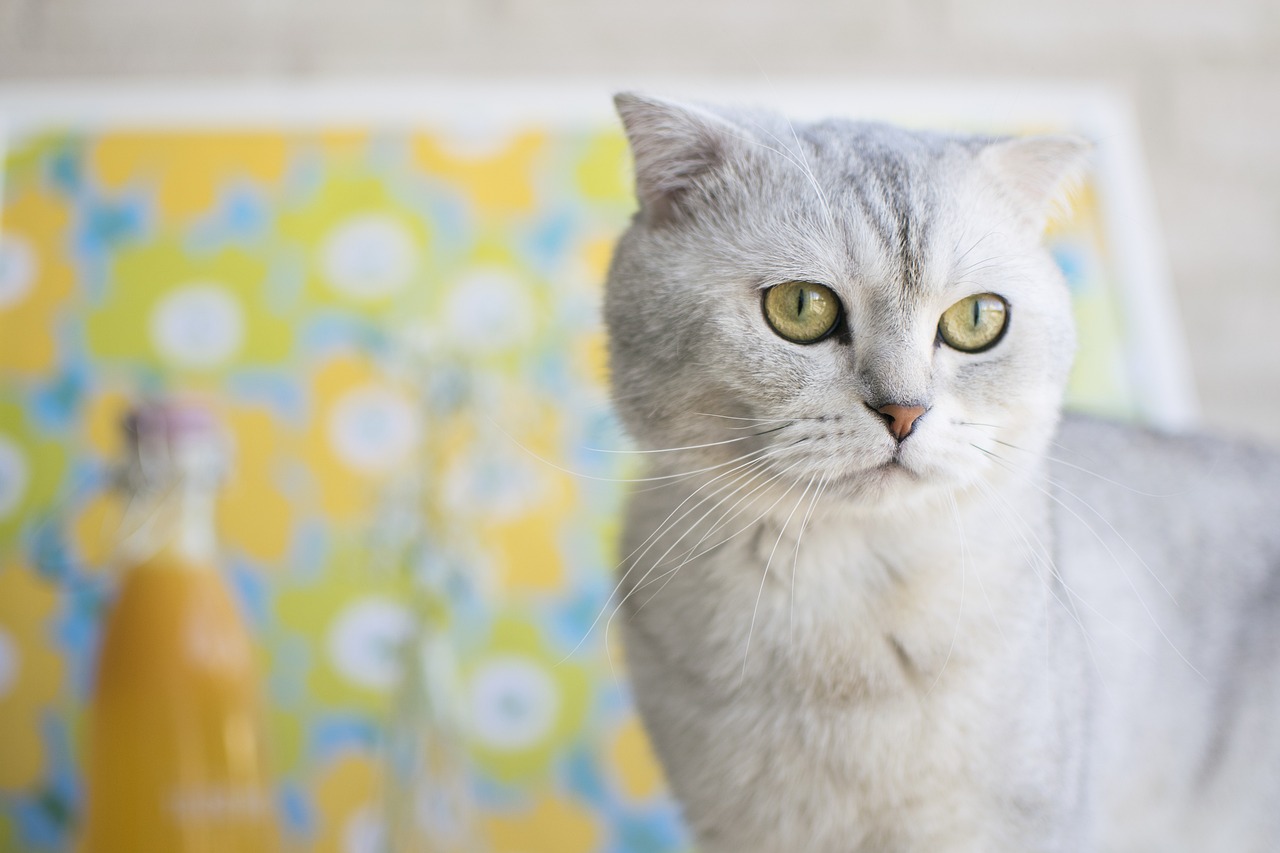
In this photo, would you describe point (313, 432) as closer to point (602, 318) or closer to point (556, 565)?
point (556, 565)

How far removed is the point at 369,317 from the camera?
1215 mm

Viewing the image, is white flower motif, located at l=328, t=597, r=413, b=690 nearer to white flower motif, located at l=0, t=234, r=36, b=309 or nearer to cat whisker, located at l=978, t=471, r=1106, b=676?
white flower motif, located at l=0, t=234, r=36, b=309

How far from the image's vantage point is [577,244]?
49.3 inches

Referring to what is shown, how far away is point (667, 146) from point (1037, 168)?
10.4 inches

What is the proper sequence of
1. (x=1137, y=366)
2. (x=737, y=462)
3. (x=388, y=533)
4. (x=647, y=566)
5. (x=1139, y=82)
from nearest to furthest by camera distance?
(x=737, y=462)
(x=647, y=566)
(x=388, y=533)
(x=1137, y=366)
(x=1139, y=82)

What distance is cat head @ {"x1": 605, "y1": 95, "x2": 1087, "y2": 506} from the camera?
659mm

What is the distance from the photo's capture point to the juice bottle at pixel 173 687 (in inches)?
32.3

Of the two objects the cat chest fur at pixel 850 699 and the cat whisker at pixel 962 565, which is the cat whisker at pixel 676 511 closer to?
the cat chest fur at pixel 850 699

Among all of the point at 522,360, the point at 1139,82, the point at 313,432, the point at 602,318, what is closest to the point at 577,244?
the point at 522,360

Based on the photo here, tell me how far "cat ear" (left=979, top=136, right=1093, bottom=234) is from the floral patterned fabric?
47cm

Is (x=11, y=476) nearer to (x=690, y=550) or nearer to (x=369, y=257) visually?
(x=369, y=257)

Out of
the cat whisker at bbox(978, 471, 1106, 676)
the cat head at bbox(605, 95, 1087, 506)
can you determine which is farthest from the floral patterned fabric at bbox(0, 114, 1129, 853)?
the cat whisker at bbox(978, 471, 1106, 676)

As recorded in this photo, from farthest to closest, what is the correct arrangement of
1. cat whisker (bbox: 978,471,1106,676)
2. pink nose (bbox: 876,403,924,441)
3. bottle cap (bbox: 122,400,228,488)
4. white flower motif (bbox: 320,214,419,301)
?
1. white flower motif (bbox: 320,214,419,301)
2. bottle cap (bbox: 122,400,228,488)
3. cat whisker (bbox: 978,471,1106,676)
4. pink nose (bbox: 876,403,924,441)

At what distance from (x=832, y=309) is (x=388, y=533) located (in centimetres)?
48
